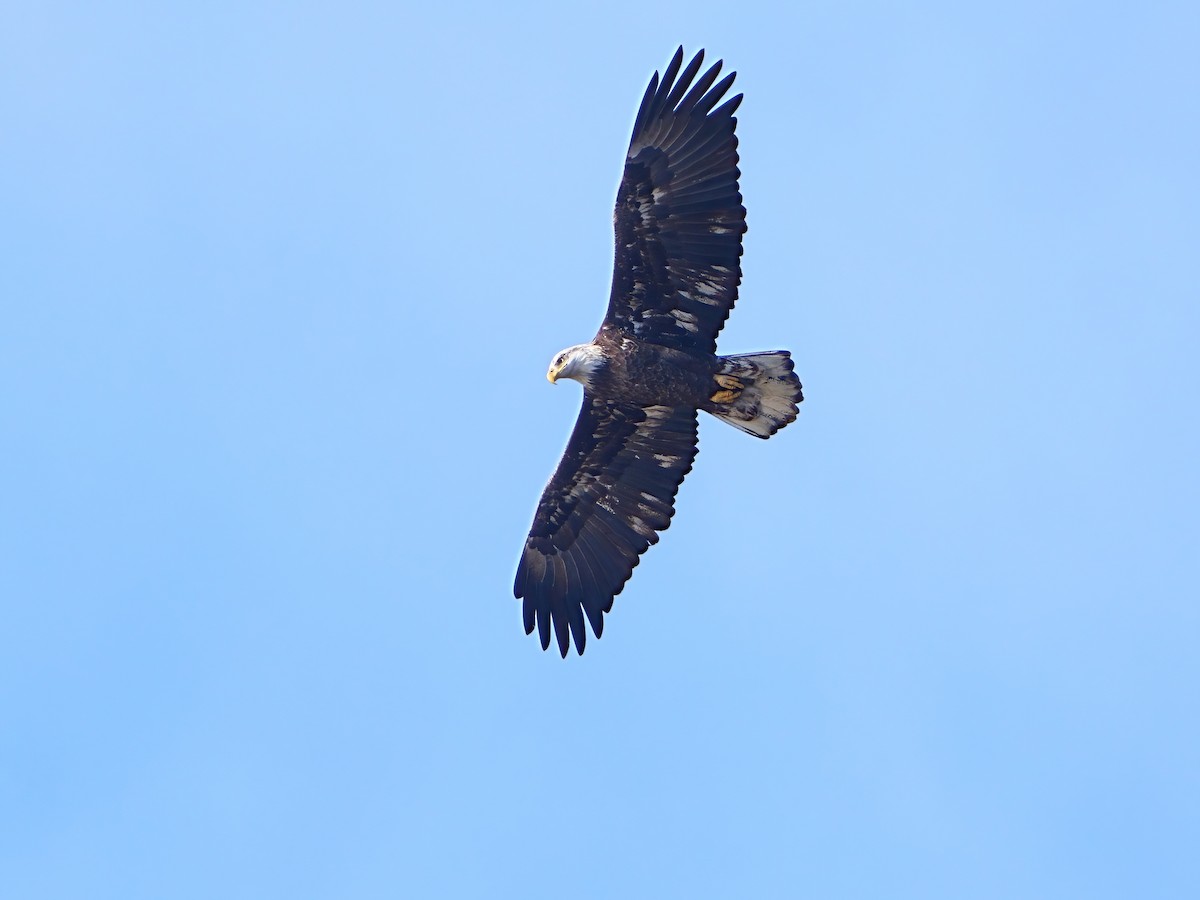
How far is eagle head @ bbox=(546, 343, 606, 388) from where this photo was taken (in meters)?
15.9

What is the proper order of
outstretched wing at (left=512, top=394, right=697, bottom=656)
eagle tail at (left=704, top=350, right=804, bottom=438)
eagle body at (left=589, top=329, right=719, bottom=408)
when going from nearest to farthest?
eagle body at (left=589, top=329, right=719, bottom=408), eagle tail at (left=704, top=350, right=804, bottom=438), outstretched wing at (left=512, top=394, right=697, bottom=656)

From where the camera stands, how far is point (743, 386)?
16.0 m

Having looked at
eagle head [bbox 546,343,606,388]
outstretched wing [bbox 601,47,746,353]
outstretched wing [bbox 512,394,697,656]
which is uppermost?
outstretched wing [bbox 601,47,746,353]

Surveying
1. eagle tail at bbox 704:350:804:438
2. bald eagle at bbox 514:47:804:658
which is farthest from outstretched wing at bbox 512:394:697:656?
eagle tail at bbox 704:350:804:438

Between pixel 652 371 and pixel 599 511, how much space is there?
74.6 inches

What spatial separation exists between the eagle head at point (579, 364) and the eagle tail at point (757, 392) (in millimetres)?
1143

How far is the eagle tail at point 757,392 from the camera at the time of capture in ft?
52.2

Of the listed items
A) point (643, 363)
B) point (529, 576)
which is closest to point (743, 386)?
point (643, 363)

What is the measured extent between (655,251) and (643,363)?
107cm

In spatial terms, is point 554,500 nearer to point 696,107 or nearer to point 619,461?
point 619,461

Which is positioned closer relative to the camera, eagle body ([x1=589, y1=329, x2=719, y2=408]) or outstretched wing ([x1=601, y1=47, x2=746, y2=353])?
outstretched wing ([x1=601, y1=47, x2=746, y2=353])

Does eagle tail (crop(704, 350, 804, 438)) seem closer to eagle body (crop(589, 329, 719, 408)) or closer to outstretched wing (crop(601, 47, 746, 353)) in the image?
eagle body (crop(589, 329, 719, 408))

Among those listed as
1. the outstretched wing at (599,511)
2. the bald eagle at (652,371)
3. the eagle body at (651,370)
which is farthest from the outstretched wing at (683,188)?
the outstretched wing at (599,511)

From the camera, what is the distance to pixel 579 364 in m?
15.9
